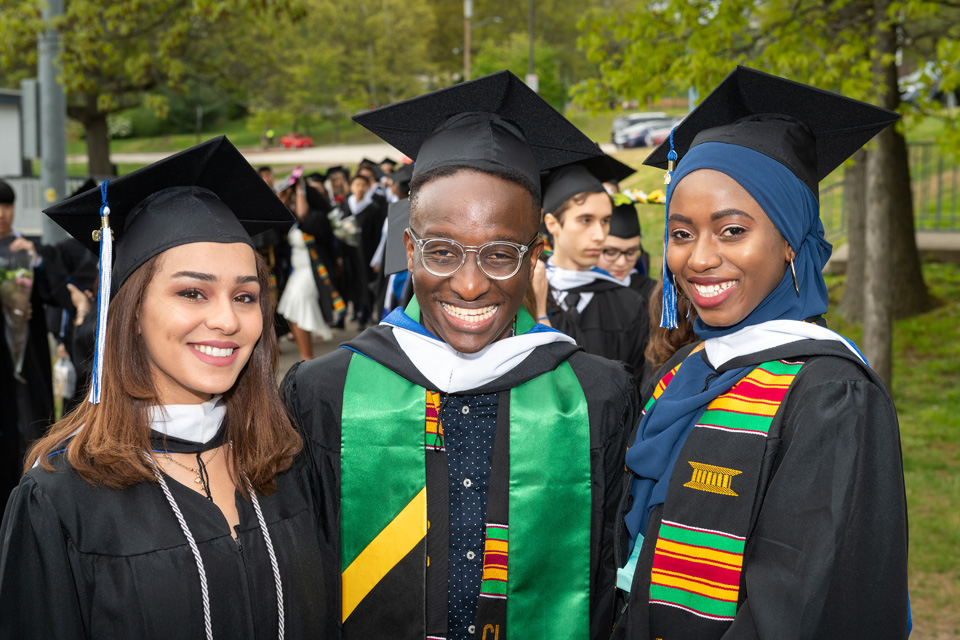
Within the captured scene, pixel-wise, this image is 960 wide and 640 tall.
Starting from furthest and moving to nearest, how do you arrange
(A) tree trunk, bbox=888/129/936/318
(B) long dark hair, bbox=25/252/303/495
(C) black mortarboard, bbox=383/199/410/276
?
(A) tree trunk, bbox=888/129/936/318
(C) black mortarboard, bbox=383/199/410/276
(B) long dark hair, bbox=25/252/303/495

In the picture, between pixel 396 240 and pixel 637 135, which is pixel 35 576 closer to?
pixel 396 240

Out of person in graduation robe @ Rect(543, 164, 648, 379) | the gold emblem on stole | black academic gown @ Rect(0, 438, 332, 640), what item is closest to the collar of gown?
black academic gown @ Rect(0, 438, 332, 640)

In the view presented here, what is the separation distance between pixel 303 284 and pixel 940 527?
658 centimetres

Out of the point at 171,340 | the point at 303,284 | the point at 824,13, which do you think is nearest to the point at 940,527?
the point at 824,13

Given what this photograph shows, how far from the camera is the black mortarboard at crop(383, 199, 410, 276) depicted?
284 cm

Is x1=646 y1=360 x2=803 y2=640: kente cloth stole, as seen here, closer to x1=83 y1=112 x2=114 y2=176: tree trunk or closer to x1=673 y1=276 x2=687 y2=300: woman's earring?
x1=673 y1=276 x2=687 y2=300: woman's earring

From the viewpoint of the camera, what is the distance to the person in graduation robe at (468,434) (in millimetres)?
2418

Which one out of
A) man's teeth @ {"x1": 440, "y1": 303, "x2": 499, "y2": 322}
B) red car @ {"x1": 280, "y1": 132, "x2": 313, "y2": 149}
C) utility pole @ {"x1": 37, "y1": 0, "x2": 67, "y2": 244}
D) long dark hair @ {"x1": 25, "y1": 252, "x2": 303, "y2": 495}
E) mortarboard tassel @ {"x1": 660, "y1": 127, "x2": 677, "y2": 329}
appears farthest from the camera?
red car @ {"x1": 280, "y1": 132, "x2": 313, "y2": 149}

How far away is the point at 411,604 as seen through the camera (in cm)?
239

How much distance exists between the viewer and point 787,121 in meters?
2.42

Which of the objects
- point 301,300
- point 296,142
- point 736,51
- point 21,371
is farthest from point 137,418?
point 296,142

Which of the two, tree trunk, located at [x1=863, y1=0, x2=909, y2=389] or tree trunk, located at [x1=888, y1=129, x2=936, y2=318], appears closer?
tree trunk, located at [x1=863, y1=0, x2=909, y2=389]

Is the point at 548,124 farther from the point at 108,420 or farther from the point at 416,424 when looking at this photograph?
the point at 108,420

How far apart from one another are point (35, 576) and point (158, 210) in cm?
92
